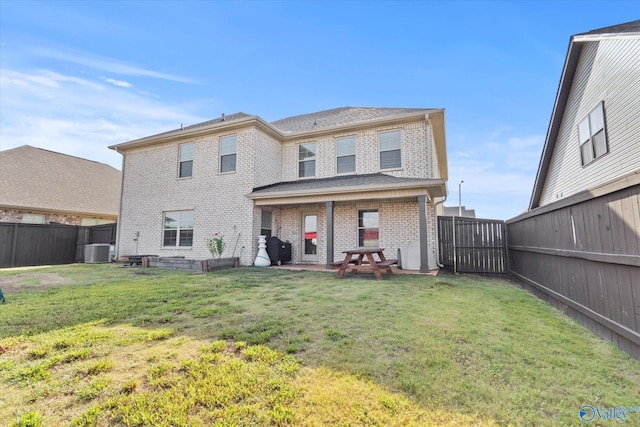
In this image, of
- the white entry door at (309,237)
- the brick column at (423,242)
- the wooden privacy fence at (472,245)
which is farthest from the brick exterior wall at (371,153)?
the wooden privacy fence at (472,245)

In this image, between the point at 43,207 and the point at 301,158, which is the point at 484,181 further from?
the point at 43,207

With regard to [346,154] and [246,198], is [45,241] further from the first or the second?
[346,154]

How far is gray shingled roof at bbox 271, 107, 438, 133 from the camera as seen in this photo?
1092cm

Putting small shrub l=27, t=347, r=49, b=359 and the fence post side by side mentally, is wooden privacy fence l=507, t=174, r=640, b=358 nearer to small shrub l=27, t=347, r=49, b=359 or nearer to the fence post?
small shrub l=27, t=347, r=49, b=359

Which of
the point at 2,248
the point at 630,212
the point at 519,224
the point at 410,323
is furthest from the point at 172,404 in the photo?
the point at 2,248

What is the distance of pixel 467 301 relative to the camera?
16.9 ft

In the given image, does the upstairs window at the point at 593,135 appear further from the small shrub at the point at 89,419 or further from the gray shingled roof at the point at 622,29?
the small shrub at the point at 89,419

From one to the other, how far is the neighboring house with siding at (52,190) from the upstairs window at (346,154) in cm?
1307

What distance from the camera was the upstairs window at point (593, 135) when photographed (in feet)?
26.4

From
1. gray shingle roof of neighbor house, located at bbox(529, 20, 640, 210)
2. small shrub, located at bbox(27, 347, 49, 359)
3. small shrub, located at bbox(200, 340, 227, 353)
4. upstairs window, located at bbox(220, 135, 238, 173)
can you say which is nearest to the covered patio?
upstairs window, located at bbox(220, 135, 238, 173)

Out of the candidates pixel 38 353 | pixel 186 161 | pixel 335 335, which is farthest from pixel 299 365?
pixel 186 161

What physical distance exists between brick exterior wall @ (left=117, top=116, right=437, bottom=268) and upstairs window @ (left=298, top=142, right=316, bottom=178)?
0.21 metres

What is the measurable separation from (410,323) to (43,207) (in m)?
18.3

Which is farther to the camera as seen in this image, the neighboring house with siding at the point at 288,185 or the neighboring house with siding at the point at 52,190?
the neighboring house with siding at the point at 52,190
